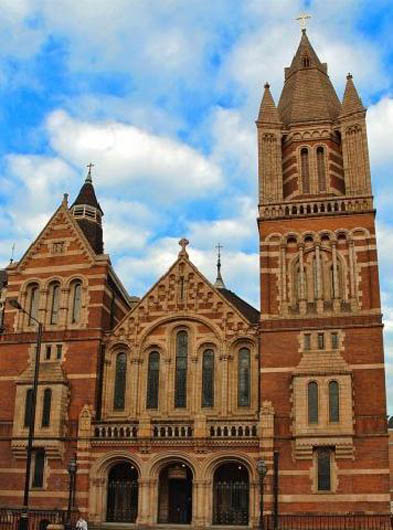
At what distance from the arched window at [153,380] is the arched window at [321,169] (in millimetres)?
13196

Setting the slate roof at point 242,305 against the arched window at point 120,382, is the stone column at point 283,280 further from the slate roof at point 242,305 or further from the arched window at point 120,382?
the arched window at point 120,382

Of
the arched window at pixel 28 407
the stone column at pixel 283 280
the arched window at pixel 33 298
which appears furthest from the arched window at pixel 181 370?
the arched window at pixel 33 298

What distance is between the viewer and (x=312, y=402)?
109ft

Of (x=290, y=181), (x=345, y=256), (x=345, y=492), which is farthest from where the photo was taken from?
(x=290, y=181)

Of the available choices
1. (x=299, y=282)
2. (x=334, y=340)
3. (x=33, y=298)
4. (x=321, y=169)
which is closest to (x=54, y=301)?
(x=33, y=298)

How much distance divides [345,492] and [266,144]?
19.7m

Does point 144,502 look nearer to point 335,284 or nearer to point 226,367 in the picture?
point 226,367

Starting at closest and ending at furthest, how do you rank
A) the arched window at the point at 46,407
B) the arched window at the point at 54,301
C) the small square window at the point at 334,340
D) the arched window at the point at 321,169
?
1. the small square window at the point at 334,340
2. the arched window at the point at 46,407
3. the arched window at the point at 321,169
4. the arched window at the point at 54,301

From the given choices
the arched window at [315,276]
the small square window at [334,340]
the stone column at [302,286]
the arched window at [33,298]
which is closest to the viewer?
the small square window at [334,340]

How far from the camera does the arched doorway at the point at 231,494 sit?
33.8 meters

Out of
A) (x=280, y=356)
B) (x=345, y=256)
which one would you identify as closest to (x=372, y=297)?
(x=345, y=256)

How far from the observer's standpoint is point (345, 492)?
31.6 m

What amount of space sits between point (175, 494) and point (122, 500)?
2772 millimetres

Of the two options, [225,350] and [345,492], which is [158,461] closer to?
[225,350]
